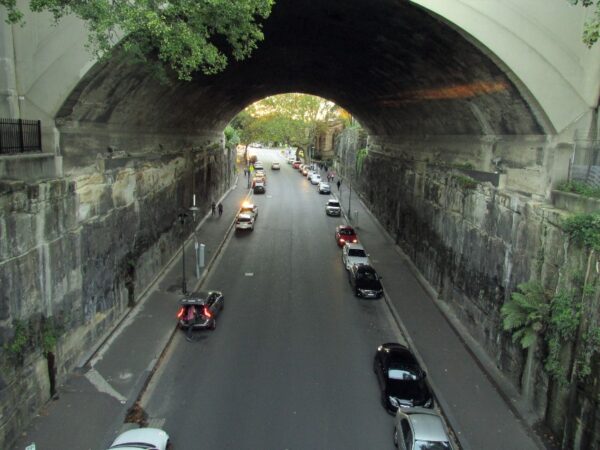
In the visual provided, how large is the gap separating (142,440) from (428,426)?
697 centimetres

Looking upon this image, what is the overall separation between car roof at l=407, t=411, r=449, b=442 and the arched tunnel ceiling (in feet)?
32.1

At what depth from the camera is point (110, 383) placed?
612 inches

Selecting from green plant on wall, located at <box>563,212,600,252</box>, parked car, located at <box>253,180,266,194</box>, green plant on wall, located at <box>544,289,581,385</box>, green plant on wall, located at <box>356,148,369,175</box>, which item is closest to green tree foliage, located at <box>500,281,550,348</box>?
green plant on wall, located at <box>544,289,581,385</box>

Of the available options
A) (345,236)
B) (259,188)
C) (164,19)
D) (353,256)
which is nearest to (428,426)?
(164,19)

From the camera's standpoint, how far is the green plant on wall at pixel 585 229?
11.7 m

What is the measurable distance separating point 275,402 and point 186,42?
10.5 meters

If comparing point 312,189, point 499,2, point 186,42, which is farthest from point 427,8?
point 312,189

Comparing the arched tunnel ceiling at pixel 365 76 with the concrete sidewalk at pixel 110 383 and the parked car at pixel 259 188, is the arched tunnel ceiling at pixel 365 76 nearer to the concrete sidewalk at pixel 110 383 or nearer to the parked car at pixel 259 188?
the concrete sidewalk at pixel 110 383

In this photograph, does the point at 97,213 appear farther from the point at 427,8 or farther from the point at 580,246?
the point at 580,246

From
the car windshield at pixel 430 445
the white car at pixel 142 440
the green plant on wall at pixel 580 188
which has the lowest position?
the white car at pixel 142 440

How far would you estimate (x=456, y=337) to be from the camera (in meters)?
19.6

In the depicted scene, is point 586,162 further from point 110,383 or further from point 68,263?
point 68,263

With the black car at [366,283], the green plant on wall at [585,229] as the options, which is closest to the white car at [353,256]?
the black car at [366,283]

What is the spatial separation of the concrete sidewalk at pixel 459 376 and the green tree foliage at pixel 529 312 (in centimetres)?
243
